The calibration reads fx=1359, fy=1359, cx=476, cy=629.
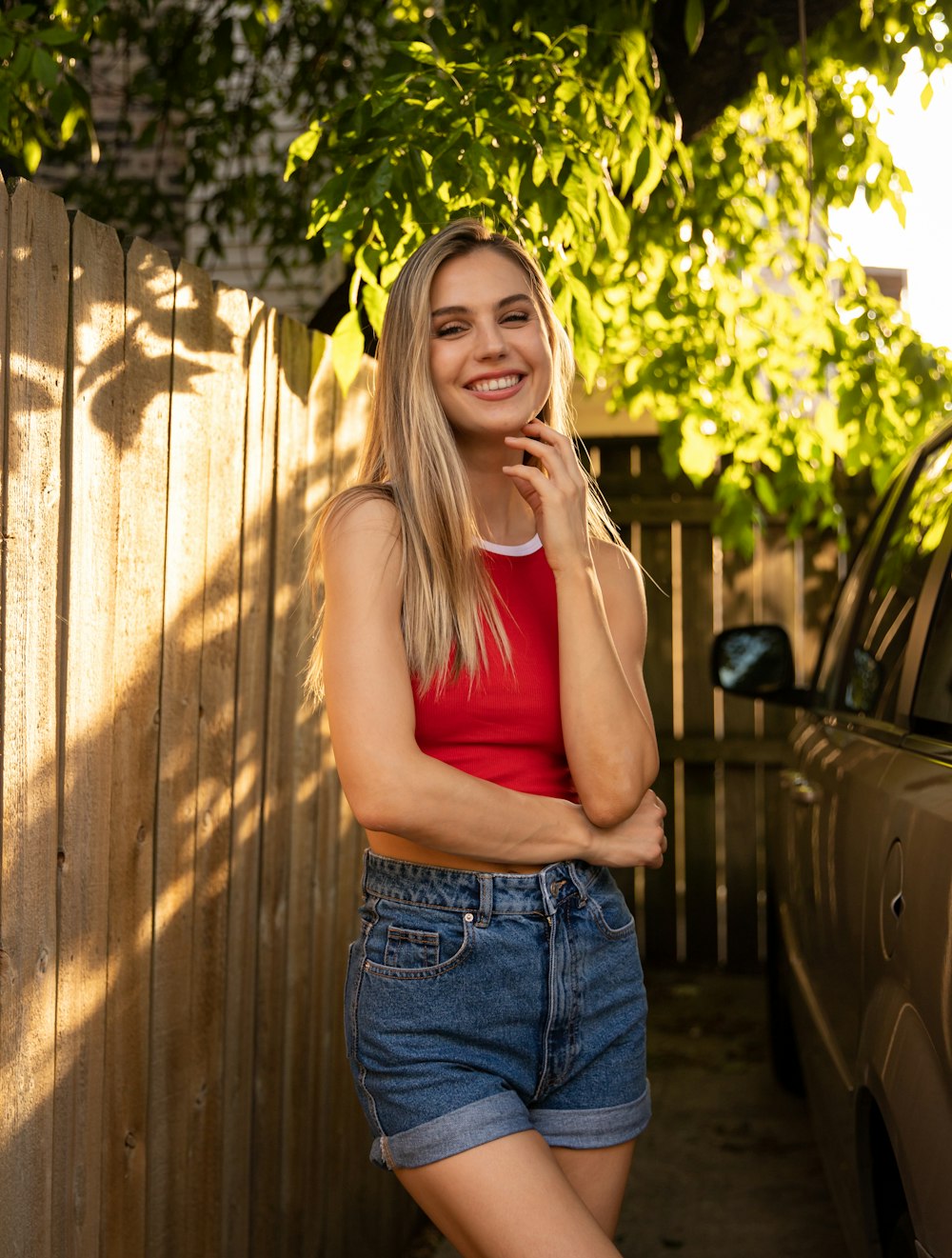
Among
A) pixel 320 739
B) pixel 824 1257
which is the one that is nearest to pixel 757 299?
pixel 320 739

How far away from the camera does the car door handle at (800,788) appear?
360 centimetres

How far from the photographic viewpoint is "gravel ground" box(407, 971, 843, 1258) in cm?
415

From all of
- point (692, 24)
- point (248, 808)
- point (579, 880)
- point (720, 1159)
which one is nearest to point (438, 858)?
point (579, 880)

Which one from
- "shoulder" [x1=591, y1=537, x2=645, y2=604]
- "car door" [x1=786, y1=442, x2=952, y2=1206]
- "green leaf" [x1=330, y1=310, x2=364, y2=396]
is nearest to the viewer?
"shoulder" [x1=591, y1=537, x2=645, y2=604]

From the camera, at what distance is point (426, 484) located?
7.07 ft

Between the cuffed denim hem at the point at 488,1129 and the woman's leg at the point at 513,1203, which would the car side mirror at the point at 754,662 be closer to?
the cuffed denim hem at the point at 488,1129

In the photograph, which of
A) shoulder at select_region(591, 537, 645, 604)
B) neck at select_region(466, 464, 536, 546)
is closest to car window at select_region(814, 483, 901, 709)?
shoulder at select_region(591, 537, 645, 604)

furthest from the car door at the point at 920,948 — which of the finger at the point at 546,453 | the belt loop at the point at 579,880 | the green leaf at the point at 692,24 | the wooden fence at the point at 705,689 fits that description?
the wooden fence at the point at 705,689

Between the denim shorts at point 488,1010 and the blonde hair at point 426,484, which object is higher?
the blonde hair at point 426,484

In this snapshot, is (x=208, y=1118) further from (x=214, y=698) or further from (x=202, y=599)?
(x=202, y=599)

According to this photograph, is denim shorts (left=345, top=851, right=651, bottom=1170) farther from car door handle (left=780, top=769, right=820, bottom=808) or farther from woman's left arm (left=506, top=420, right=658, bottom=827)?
car door handle (left=780, top=769, right=820, bottom=808)

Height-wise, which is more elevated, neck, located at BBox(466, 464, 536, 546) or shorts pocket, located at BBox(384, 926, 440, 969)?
neck, located at BBox(466, 464, 536, 546)

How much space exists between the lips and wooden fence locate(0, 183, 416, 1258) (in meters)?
0.65

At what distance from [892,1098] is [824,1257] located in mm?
2264
